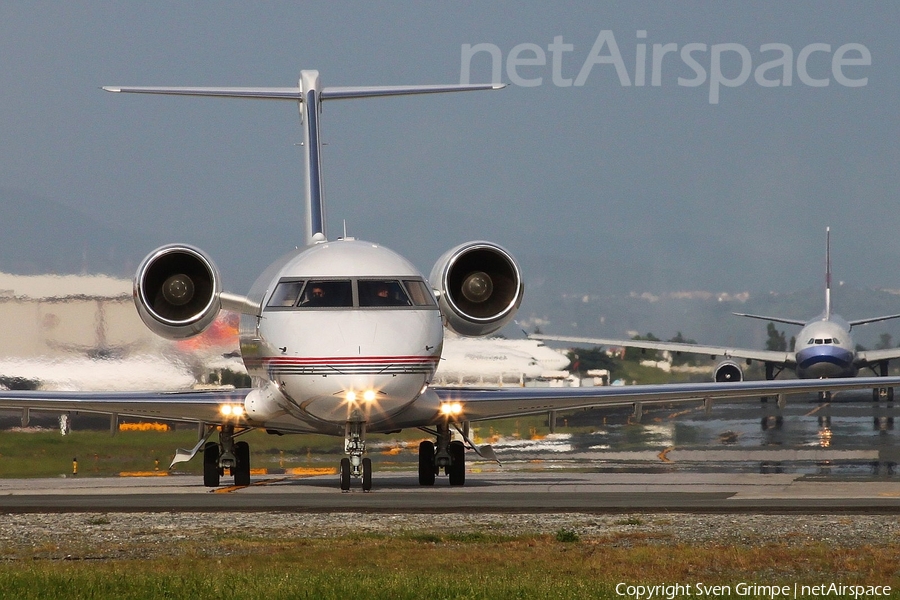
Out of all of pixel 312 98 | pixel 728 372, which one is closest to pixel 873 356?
pixel 728 372

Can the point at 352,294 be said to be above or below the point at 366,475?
above

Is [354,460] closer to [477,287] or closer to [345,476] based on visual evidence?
[345,476]

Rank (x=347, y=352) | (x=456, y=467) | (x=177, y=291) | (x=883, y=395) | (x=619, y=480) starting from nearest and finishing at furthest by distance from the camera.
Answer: (x=347, y=352)
(x=177, y=291)
(x=456, y=467)
(x=619, y=480)
(x=883, y=395)

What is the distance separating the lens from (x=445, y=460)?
2147 centimetres

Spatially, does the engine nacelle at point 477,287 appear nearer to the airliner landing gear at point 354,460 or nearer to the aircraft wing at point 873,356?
the airliner landing gear at point 354,460

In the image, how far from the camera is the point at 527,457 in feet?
101

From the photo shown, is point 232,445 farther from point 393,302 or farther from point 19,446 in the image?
point 19,446

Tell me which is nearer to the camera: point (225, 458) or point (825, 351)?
point (225, 458)

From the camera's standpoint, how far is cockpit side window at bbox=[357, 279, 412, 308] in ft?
60.1

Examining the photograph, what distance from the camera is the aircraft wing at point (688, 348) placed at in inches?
2114

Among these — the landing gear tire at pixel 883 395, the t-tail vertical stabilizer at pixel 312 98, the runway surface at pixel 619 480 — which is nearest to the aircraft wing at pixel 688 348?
the landing gear tire at pixel 883 395

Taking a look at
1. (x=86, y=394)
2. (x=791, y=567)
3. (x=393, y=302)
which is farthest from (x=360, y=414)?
(x=791, y=567)

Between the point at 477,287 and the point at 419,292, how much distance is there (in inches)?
91.3

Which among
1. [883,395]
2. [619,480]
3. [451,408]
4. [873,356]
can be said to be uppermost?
[873,356]
